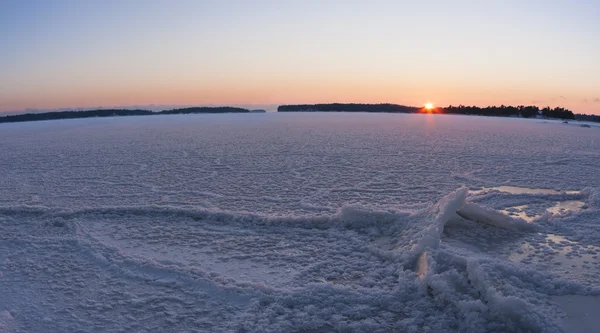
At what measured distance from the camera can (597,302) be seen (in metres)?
2.98

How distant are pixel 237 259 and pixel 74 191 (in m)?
4.02

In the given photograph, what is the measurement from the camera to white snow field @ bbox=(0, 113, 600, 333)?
2869mm

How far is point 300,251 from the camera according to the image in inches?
159

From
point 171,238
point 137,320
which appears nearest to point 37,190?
point 171,238

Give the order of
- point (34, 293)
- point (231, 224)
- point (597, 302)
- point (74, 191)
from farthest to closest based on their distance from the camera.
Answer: point (74, 191)
point (231, 224)
point (34, 293)
point (597, 302)

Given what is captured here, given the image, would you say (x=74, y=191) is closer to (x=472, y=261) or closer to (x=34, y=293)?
(x=34, y=293)

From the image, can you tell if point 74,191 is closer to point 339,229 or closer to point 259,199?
point 259,199

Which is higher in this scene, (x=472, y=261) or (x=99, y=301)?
(x=472, y=261)

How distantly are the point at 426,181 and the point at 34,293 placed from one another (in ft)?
19.0

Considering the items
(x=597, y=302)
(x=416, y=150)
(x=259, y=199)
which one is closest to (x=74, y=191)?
(x=259, y=199)

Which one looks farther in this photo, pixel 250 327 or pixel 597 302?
pixel 597 302

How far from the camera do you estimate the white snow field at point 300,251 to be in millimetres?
2869

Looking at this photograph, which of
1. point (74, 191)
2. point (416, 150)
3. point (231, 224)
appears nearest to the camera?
Answer: point (231, 224)

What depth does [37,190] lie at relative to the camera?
6586 millimetres
